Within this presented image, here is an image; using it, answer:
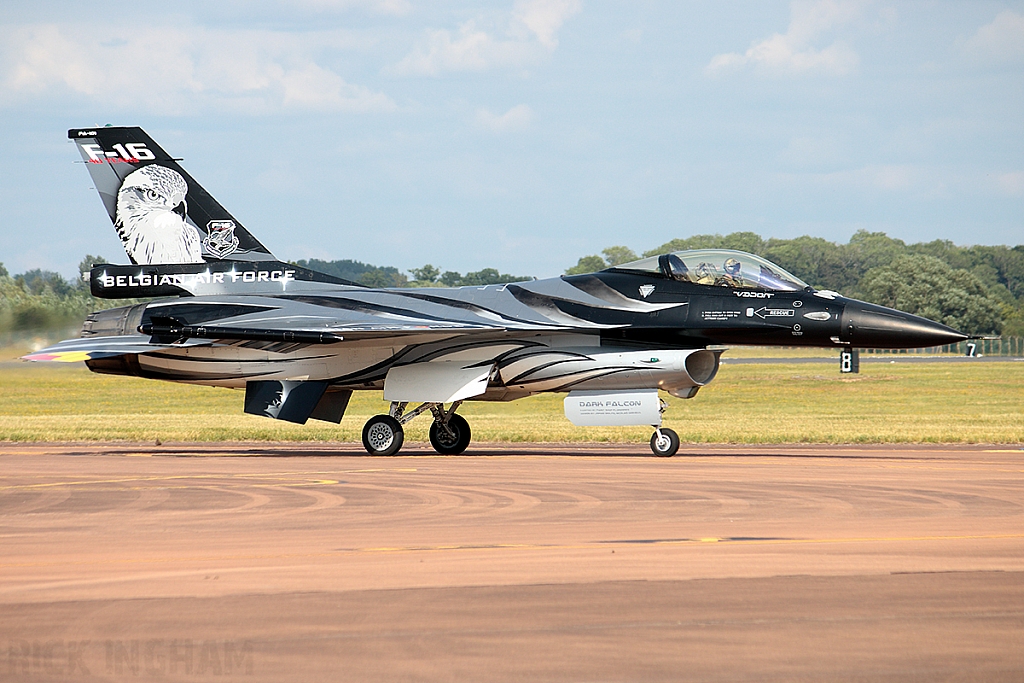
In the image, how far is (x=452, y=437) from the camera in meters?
20.8

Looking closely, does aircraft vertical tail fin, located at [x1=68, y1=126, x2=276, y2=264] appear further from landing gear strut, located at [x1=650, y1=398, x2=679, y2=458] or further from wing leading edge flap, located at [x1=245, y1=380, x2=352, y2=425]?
landing gear strut, located at [x1=650, y1=398, x2=679, y2=458]

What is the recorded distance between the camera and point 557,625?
268 inches

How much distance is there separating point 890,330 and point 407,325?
24.6 feet

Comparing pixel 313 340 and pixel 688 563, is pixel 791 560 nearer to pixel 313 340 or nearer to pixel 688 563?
pixel 688 563

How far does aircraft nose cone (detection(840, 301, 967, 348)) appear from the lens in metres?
18.1

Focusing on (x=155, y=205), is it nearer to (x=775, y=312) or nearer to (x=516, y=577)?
(x=775, y=312)

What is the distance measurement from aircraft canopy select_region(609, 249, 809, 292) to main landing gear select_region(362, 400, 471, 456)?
4.08 metres

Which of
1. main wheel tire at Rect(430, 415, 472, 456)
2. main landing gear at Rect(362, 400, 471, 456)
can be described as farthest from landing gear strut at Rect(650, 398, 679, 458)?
main wheel tire at Rect(430, 415, 472, 456)

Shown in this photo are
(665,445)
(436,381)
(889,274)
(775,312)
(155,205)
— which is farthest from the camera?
(889,274)

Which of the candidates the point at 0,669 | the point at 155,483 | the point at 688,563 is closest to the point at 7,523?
the point at 155,483

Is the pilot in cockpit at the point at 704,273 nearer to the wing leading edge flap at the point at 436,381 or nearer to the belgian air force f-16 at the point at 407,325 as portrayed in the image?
the belgian air force f-16 at the point at 407,325

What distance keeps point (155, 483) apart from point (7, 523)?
3.64 metres

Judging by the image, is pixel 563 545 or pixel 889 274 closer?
pixel 563 545

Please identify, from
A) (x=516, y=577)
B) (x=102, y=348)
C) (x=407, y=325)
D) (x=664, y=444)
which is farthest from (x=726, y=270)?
(x=516, y=577)
